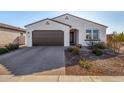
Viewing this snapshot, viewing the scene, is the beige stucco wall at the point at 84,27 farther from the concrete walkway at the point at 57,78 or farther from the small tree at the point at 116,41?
the concrete walkway at the point at 57,78

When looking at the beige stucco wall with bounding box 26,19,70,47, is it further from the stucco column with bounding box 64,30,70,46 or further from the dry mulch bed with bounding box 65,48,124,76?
the dry mulch bed with bounding box 65,48,124,76

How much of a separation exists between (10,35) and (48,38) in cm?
436

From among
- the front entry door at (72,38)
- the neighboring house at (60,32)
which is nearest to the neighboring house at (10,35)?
the neighboring house at (60,32)

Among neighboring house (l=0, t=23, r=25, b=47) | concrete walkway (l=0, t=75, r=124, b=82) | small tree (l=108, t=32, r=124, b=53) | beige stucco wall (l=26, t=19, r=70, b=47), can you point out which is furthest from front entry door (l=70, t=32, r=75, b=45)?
concrete walkway (l=0, t=75, r=124, b=82)

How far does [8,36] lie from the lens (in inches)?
885

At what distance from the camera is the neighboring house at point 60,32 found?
22.6 meters

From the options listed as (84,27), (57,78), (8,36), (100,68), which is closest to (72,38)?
(84,27)

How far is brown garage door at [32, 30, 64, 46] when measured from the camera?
22683 millimetres
